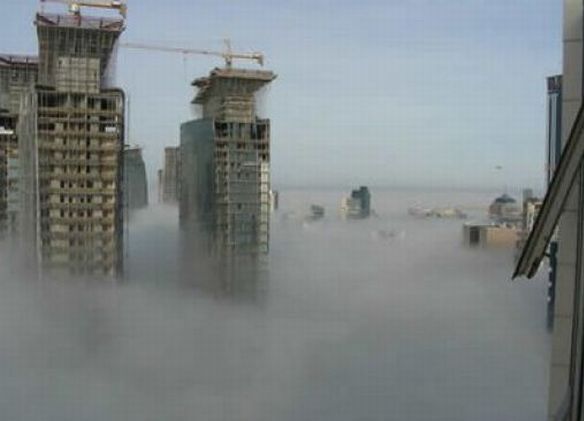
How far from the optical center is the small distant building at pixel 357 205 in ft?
61.9

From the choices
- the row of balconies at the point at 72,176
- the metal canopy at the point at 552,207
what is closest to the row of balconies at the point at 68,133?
the row of balconies at the point at 72,176

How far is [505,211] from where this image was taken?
16.0 metres

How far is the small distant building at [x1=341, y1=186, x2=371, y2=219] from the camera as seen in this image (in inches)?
742

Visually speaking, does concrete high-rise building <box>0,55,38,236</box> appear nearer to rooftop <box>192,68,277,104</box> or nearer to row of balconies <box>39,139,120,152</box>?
row of balconies <box>39,139,120,152</box>

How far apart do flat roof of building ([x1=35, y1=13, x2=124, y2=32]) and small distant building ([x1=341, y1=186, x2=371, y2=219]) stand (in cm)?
786

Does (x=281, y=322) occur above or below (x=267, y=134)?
below

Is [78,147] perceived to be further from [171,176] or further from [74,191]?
[171,176]

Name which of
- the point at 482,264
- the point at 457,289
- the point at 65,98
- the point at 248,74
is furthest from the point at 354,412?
the point at 65,98

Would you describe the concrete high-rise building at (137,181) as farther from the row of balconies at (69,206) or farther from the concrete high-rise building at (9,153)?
the row of balconies at (69,206)

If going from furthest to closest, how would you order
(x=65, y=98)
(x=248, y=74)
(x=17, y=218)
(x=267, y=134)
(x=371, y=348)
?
(x=371, y=348) → (x=248, y=74) → (x=267, y=134) → (x=17, y=218) → (x=65, y=98)

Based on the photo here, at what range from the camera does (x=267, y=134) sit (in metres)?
14.8

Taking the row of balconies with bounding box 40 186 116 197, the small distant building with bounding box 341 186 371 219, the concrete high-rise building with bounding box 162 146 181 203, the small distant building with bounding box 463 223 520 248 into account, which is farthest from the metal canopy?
the small distant building with bounding box 341 186 371 219

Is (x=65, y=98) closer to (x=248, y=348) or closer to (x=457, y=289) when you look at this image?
(x=248, y=348)

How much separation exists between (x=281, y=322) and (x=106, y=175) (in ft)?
31.6
